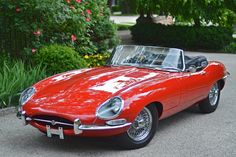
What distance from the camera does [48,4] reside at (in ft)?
30.3

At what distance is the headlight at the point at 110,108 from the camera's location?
4.99 m

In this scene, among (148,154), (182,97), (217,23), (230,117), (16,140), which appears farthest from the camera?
(217,23)

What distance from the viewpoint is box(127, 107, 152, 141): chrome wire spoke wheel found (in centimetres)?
534

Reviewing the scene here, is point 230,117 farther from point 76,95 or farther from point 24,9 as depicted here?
point 24,9

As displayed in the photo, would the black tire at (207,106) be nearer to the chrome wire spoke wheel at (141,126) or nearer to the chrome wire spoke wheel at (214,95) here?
the chrome wire spoke wheel at (214,95)

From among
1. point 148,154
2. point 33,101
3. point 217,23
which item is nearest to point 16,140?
point 33,101

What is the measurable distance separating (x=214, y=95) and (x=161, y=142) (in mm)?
2127

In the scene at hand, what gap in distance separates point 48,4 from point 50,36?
0.99 m

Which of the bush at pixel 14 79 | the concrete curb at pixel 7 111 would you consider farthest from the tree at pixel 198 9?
the concrete curb at pixel 7 111

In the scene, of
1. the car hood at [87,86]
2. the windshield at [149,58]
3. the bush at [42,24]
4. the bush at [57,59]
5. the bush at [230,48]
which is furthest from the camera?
the bush at [230,48]

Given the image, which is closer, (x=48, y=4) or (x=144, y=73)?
(x=144, y=73)

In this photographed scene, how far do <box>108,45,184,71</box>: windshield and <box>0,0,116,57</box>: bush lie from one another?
2988 millimetres

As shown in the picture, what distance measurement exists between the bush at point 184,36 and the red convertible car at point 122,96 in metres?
11.4

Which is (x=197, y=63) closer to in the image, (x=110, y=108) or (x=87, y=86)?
(x=87, y=86)
